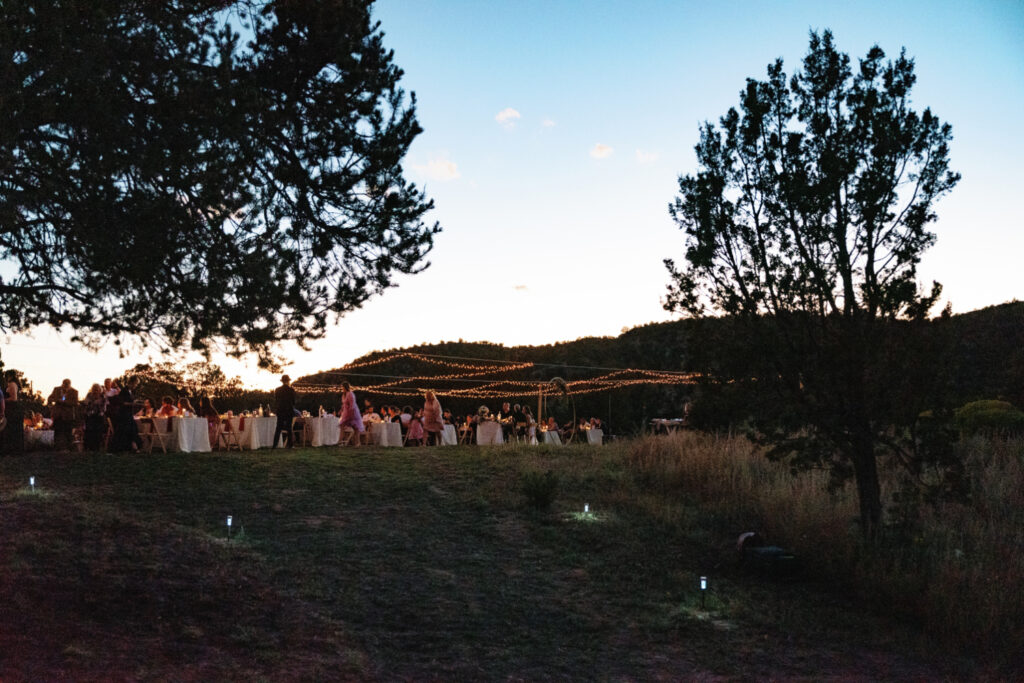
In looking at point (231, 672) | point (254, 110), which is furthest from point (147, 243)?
point (231, 672)

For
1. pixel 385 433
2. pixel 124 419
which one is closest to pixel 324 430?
pixel 385 433

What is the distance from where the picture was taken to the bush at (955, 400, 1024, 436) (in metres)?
15.6

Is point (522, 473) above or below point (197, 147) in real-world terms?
below

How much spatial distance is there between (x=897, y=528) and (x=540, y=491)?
169 inches

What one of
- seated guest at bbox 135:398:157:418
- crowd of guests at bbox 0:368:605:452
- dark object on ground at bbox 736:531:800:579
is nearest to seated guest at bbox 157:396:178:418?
crowd of guests at bbox 0:368:605:452

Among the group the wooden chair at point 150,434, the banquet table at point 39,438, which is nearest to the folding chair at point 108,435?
the wooden chair at point 150,434

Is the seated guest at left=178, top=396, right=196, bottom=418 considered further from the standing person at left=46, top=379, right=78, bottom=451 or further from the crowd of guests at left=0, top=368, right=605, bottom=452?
the standing person at left=46, top=379, right=78, bottom=451

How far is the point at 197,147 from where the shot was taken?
276 inches

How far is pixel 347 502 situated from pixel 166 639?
5.16m

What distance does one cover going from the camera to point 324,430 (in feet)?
66.8

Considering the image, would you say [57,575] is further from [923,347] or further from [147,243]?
[923,347]

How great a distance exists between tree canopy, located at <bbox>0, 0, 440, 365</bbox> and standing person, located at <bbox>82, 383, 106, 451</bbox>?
885 cm

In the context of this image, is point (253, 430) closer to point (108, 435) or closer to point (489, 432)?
point (108, 435)

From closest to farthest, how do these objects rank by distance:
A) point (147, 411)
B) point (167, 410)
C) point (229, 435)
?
point (167, 410) < point (147, 411) < point (229, 435)
